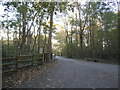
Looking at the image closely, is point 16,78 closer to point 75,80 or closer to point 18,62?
point 18,62

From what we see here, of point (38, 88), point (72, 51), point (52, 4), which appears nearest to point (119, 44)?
point (52, 4)

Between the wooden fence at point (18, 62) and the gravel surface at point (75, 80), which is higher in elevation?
the wooden fence at point (18, 62)

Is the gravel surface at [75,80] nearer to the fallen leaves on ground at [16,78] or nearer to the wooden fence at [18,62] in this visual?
the fallen leaves on ground at [16,78]

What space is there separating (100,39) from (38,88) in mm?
13232

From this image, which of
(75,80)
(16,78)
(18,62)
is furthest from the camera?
(18,62)

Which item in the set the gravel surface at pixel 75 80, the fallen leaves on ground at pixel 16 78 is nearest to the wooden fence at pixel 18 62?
the fallen leaves on ground at pixel 16 78

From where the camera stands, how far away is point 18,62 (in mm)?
6191

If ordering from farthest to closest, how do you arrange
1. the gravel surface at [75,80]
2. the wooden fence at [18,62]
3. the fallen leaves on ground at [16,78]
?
the wooden fence at [18,62]
the fallen leaves on ground at [16,78]
the gravel surface at [75,80]

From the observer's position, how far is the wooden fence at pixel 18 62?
17.1ft

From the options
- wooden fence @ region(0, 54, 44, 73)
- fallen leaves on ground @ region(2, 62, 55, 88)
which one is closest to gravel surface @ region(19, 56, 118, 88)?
fallen leaves on ground @ region(2, 62, 55, 88)

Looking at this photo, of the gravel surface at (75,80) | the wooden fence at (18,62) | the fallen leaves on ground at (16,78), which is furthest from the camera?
the wooden fence at (18,62)

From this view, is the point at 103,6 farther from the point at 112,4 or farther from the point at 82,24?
the point at 82,24

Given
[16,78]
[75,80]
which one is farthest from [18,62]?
[75,80]

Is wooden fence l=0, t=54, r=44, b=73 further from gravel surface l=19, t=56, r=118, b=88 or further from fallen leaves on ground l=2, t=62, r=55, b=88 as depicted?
gravel surface l=19, t=56, r=118, b=88
